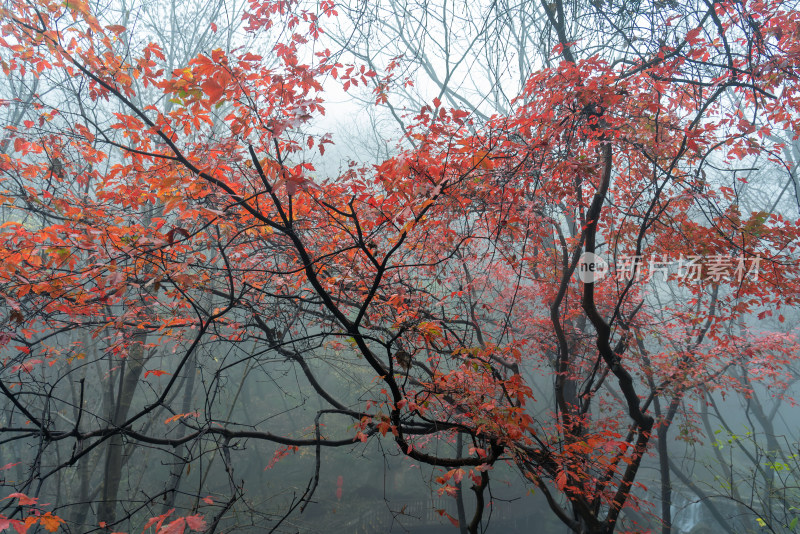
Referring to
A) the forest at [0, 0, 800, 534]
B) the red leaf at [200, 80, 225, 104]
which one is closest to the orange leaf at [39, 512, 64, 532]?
the forest at [0, 0, 800, 534]

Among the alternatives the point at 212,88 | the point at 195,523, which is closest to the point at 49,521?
the point at 195,523

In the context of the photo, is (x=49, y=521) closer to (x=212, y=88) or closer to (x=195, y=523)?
(x=195, y=523)

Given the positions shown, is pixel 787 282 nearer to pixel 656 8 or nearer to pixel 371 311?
pixel 656 8

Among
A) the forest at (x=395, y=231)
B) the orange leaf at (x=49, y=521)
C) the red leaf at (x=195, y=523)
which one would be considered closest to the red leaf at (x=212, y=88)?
the forest at (x=395, y=231)

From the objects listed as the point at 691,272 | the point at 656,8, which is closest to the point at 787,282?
the point at 691,272

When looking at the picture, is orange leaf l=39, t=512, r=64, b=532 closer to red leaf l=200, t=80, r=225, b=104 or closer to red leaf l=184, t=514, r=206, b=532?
red leaf l=184, t=514, r=206, b=532

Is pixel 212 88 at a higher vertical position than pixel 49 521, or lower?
higher

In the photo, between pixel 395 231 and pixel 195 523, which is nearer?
pixel 195 523

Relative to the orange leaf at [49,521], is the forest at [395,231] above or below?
above

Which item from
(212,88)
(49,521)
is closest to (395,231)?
(212,88)

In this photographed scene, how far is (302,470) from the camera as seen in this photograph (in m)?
13.7

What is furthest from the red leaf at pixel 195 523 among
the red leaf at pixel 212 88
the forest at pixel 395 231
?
the red leaf at pixel 212 88

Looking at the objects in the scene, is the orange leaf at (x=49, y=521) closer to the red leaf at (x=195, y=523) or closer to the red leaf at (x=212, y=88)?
the red leaf at (x=195, y=523)

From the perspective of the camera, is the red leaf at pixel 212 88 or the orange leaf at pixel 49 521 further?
the orange leaf at pixel 49 521
